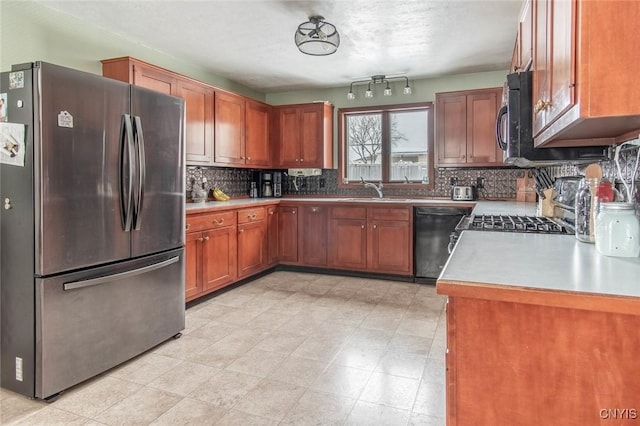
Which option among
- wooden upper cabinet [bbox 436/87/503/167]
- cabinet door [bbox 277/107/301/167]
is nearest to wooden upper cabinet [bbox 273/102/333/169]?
cabinet door [bbox 277/107/301/167]

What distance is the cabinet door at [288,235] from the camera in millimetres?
4902

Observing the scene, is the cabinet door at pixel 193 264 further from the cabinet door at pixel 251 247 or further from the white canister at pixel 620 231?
the white canister at pixel 620 231

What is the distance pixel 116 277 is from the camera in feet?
7.62

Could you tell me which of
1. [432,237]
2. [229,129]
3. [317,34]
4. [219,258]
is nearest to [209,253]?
[219,258]

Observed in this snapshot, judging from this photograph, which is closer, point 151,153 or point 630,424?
point 630,424

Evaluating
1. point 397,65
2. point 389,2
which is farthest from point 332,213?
point 389,2

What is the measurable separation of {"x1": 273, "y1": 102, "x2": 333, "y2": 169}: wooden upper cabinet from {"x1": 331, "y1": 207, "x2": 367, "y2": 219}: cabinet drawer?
816mm

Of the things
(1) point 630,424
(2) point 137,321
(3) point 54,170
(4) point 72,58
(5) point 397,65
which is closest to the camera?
(1) point 630,424

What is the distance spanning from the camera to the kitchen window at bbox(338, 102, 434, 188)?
5066mm

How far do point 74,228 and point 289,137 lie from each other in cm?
354

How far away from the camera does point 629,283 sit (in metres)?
0.96

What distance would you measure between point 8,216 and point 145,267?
78 centimetres

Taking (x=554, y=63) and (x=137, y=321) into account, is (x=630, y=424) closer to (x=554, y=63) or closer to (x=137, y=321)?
(x=554, y=63)

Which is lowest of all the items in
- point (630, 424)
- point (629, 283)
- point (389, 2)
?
point (630, 424)
